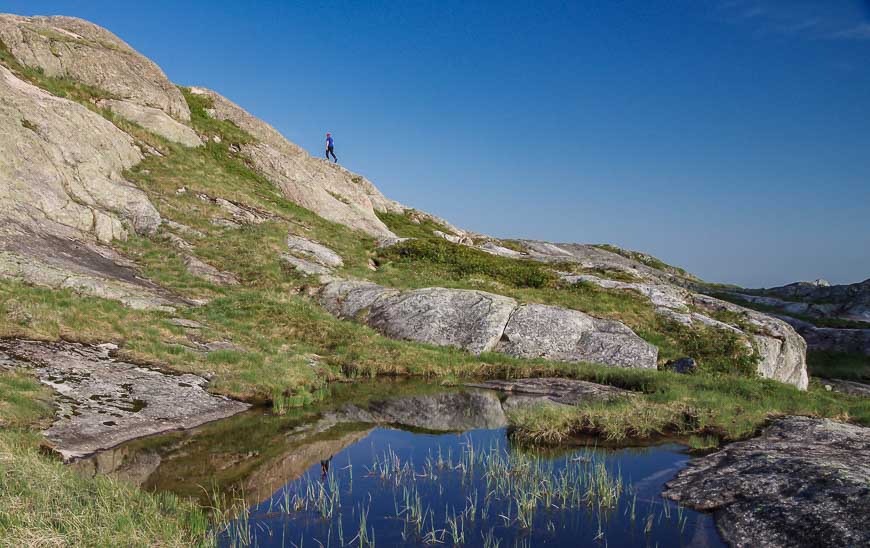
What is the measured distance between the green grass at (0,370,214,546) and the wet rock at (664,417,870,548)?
12.0 metres

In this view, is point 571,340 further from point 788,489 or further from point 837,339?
point 837,339

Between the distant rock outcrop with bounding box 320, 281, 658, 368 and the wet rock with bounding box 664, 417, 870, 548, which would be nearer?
the wet rock with bounding box 664, 417, 870, 548

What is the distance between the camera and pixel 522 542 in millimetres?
12000

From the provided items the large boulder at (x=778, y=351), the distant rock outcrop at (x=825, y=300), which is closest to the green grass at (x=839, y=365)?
the large boulder at (x=778, y=351)

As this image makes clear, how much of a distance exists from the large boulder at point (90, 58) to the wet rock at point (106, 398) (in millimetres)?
41089

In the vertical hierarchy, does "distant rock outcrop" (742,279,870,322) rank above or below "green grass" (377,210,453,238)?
below

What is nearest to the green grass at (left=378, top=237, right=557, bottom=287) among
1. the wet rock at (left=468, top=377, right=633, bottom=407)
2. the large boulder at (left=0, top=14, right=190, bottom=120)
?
the wet rock at (left=468, top=377, right=633, bottom=407)

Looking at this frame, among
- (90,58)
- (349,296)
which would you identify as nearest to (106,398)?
(349,296)

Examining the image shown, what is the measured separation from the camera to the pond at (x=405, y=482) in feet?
40.8

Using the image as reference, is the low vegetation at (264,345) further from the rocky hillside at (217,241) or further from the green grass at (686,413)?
the rocky hillside at (217,241)

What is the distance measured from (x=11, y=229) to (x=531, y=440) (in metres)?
30.4

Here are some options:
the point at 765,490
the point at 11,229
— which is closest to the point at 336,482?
the point at 765,490

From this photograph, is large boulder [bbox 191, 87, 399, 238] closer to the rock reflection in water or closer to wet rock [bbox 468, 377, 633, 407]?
wet rock [bbox 468, 377, 633, 407]

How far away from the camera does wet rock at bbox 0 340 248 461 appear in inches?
655
